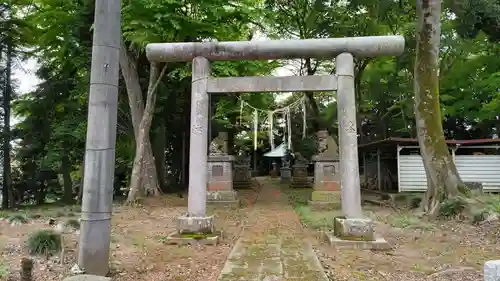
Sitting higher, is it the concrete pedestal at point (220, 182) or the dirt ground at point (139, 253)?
the concrete pedestal at point (220, 182)

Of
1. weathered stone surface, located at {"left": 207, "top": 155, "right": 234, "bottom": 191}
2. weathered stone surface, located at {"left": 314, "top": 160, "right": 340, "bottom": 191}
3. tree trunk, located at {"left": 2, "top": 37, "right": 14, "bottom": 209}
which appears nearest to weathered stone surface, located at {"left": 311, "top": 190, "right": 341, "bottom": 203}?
weathered stone surface, located at {"left": 314, "top": 160, "right": 340, "bottom": 191}

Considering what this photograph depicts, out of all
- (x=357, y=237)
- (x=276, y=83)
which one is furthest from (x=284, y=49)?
(x=357, y=237)

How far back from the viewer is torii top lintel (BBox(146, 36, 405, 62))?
8.28 meters

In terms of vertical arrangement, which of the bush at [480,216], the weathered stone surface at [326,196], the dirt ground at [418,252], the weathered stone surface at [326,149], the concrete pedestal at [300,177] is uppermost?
the weathered stone surface at [326,149]

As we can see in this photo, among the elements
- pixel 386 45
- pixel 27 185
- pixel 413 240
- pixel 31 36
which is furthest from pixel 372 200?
pixel 27 185

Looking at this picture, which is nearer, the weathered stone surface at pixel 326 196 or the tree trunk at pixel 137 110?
the weathered stone surface at pixel 326 196

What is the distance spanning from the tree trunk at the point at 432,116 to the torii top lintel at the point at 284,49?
3354mm

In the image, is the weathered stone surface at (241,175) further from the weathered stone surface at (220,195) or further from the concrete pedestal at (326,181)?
the concrete pedestal at (326,181)

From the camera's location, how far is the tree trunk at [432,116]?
10961 mm

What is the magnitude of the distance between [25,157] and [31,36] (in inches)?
242

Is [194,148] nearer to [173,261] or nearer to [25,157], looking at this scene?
[173,261]

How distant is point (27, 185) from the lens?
72.5 ft

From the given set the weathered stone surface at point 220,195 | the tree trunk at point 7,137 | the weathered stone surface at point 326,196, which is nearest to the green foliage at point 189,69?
the tree trunk at point 7,137

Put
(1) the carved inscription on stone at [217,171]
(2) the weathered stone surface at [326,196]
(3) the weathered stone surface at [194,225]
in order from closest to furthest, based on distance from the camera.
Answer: (3) the weathered stone surface at [194,225] < (2) the weathered stone surface at [326,196] < (1) the carved inscription on stone at [217,171]
